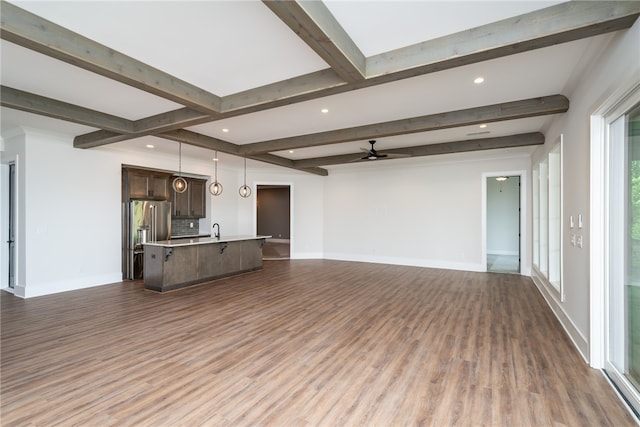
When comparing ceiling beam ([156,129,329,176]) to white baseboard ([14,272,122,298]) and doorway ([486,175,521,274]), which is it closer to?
white baseboard ([14,272,122,298])

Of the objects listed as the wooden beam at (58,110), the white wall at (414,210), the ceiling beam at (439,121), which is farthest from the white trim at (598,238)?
the wooden beam at (58,110)

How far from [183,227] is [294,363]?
6.56 meters

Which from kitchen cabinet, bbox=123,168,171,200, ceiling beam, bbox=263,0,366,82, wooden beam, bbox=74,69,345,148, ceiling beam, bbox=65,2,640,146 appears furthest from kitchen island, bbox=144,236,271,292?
ceiling beam, bbox=263,0,366,82

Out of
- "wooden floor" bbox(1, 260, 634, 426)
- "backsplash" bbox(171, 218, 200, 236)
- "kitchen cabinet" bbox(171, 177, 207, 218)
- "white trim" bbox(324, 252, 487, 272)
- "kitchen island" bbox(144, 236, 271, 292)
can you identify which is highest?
"kitchen cabinet" bbox(171, 177, 207, 218)

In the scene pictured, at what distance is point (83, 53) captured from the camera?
8.25ft

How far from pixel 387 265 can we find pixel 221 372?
6218mm

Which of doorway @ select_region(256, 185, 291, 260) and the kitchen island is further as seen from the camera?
doorway @ select_region(256, 185, 291, 260)

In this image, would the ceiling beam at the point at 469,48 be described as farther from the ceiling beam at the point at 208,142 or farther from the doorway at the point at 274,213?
the doorway at the point at 274,213

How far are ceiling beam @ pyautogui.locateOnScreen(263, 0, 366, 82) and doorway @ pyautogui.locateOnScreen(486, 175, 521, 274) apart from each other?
27.7 feet

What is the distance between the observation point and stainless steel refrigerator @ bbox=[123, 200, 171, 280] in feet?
21.0

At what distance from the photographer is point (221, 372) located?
2.63 metres

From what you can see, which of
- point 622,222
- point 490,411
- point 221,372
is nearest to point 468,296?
point 622,222

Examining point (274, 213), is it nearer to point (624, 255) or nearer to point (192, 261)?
point (192, 261)

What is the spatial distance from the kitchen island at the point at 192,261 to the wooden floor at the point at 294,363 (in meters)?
0.57
